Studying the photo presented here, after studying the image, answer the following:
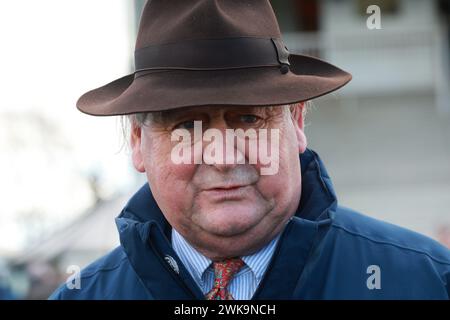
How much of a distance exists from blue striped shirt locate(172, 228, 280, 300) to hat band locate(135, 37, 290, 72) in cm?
54

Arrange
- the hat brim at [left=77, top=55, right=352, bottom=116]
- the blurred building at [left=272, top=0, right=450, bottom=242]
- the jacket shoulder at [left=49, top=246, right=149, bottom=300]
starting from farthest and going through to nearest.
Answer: the blurred building at [left=272, top=0, right=450, bottom=242] → the jacket shoulder at [left=49, top=246, right=149, bottom=300] → the hat brim at [left=77, top=55, right=352, bottom=116]

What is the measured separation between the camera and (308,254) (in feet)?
7.70

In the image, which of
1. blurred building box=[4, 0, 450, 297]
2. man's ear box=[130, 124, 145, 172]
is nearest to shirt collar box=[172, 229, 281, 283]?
man's ear box=[130, 124, 145, 172]

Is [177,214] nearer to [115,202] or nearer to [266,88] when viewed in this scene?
Answer: [266,88]

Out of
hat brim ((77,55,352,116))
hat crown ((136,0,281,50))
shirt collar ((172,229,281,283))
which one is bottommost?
shirt collar ((172,229,281,283))

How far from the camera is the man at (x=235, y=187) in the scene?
2.29 metres

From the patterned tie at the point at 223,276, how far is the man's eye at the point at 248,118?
42cm

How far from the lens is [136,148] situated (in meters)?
2.61

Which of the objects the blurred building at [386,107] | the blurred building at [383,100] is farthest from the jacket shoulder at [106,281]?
the blurred building at [383,100]

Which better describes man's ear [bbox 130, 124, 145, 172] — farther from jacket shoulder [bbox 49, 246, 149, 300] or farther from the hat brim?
jacket shoulder [bbox 49, 246, 149, 300]

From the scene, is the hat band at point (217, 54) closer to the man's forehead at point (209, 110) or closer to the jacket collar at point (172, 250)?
the man's forehead at point (209, 110)

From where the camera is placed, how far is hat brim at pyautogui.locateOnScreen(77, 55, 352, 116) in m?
2.26

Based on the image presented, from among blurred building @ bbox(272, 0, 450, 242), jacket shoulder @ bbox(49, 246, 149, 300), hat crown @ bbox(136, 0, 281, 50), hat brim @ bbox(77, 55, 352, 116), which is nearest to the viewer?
hat brim @ bbox(77, 55, 352, 116)

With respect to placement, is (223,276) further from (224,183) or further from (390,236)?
(390,236)
